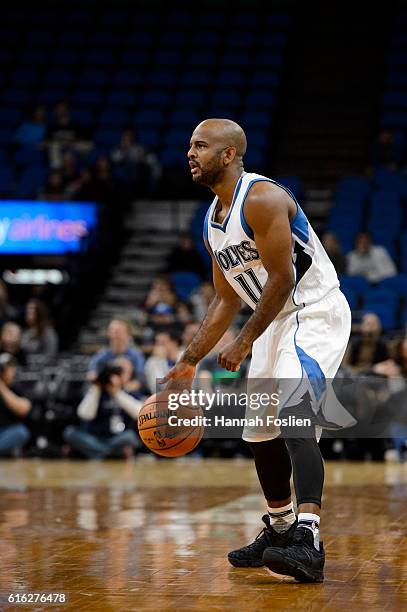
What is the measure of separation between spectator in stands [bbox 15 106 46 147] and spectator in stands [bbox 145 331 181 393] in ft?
23.4

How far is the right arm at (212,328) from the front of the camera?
5043 millimetres

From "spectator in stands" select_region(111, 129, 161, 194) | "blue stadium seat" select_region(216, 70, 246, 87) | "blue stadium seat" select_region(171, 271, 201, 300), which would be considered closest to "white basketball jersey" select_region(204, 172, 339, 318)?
"blue stadium seat" select_region(171, 271, 201, 300)

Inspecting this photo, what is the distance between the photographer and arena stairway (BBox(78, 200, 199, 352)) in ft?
52.6

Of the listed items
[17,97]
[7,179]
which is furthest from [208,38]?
[7,179]

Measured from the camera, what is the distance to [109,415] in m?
11.2

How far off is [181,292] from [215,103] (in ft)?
16.7

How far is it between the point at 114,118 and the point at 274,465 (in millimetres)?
14377

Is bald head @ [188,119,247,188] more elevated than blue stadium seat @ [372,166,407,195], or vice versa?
blue stadium seat @ [372,166,407,195]

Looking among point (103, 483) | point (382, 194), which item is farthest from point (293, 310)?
point (382, 194)

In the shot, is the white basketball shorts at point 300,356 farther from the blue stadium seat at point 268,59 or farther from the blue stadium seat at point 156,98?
the blue stadium seat at point 268,59

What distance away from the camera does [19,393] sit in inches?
444

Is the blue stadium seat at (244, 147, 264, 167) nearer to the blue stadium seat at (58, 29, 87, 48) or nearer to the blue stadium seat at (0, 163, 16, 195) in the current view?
the blue stadium seat at (0, 163, 16, 195)

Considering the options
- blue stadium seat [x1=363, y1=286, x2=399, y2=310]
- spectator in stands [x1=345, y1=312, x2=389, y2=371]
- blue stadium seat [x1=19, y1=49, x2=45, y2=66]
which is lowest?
spectator in stands [x1=345, y1=312, x2=389, y2=371]

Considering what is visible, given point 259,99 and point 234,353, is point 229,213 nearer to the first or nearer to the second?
point 234,353
